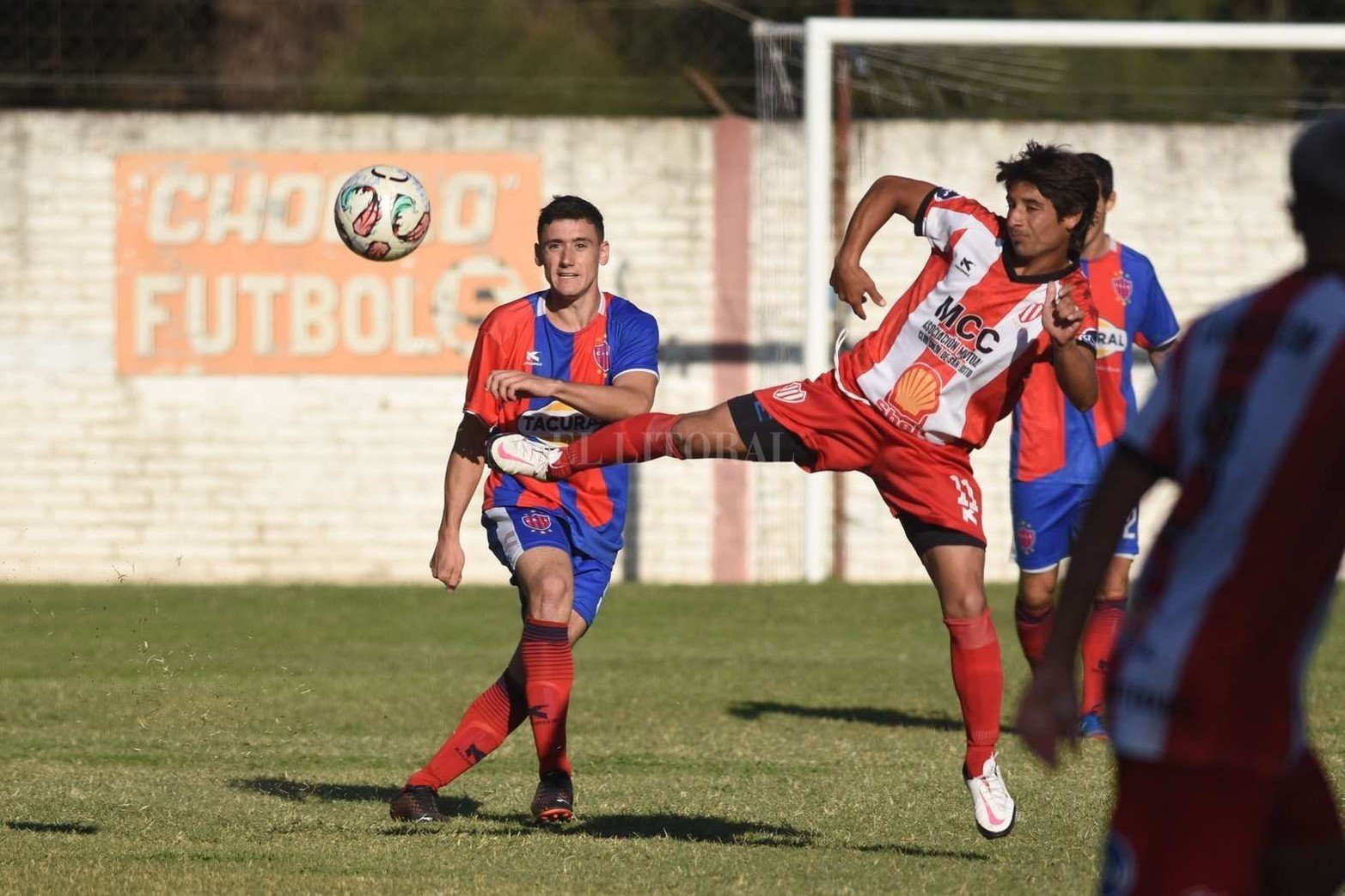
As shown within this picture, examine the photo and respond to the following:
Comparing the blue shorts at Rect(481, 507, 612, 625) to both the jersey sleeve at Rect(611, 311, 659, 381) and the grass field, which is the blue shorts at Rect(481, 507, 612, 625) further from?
the grass field

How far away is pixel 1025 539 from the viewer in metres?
8.14

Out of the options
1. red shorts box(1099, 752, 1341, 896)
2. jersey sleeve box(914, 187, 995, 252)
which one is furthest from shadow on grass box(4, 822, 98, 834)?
red shorts box(1099, 752, 1341, 896)

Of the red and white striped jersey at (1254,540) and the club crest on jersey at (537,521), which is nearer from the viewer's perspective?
the red and white striped jersey at (1254,540)

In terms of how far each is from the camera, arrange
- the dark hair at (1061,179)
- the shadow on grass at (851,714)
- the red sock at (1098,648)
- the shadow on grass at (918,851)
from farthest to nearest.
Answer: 1. the shadow on grass at (851,714)
2. the red sock at (1098,648)
3. the dark hair at (1061,179)
4. the shadow on grass at (918,851)

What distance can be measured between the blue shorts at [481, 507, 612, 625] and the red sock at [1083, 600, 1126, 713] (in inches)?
109

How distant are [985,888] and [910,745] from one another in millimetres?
2973

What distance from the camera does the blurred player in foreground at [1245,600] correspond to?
8.73 feet

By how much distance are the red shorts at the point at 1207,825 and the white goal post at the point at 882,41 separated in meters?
11.1

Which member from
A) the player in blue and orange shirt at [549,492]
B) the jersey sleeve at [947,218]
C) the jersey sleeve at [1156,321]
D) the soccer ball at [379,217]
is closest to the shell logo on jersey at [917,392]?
the jersey sleeve at [947,218]

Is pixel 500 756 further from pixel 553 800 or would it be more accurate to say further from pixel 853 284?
pixel 853 284

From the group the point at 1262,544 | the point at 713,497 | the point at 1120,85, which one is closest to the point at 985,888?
the point at 1262,544

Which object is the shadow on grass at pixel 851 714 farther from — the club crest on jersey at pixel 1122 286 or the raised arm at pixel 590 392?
the raised arm at pixel 590 392

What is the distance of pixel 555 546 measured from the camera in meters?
5.94

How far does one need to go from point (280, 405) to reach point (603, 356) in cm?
976
